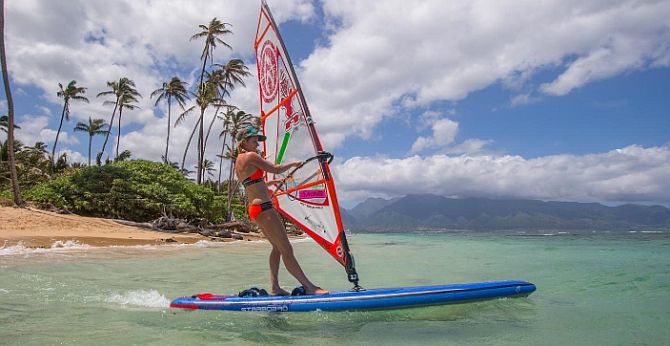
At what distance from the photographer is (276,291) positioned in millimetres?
4633

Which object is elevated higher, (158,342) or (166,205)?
(166,205)

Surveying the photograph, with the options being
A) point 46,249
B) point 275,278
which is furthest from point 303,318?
point 46,249

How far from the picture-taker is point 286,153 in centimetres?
512

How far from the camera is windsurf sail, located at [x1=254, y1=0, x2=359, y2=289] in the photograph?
470 cm

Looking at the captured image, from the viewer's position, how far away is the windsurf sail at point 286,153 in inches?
185

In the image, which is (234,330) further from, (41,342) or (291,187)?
(291,187)

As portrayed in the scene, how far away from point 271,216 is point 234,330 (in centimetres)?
122

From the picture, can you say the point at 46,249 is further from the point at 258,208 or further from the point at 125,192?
the point at 125,192

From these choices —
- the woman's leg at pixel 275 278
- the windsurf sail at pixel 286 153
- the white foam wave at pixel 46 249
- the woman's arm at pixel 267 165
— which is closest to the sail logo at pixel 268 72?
the windsurf sail at pixel 286 153

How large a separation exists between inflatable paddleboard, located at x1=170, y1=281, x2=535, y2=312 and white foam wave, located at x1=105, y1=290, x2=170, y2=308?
34cm

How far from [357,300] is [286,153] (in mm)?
1924

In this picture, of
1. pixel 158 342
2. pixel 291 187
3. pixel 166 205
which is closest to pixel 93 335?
pixel 158 342

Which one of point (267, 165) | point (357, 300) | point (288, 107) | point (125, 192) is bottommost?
point (357, 300)

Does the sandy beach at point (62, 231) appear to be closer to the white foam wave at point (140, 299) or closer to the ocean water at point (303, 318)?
the ocean water at point (303, 318)
